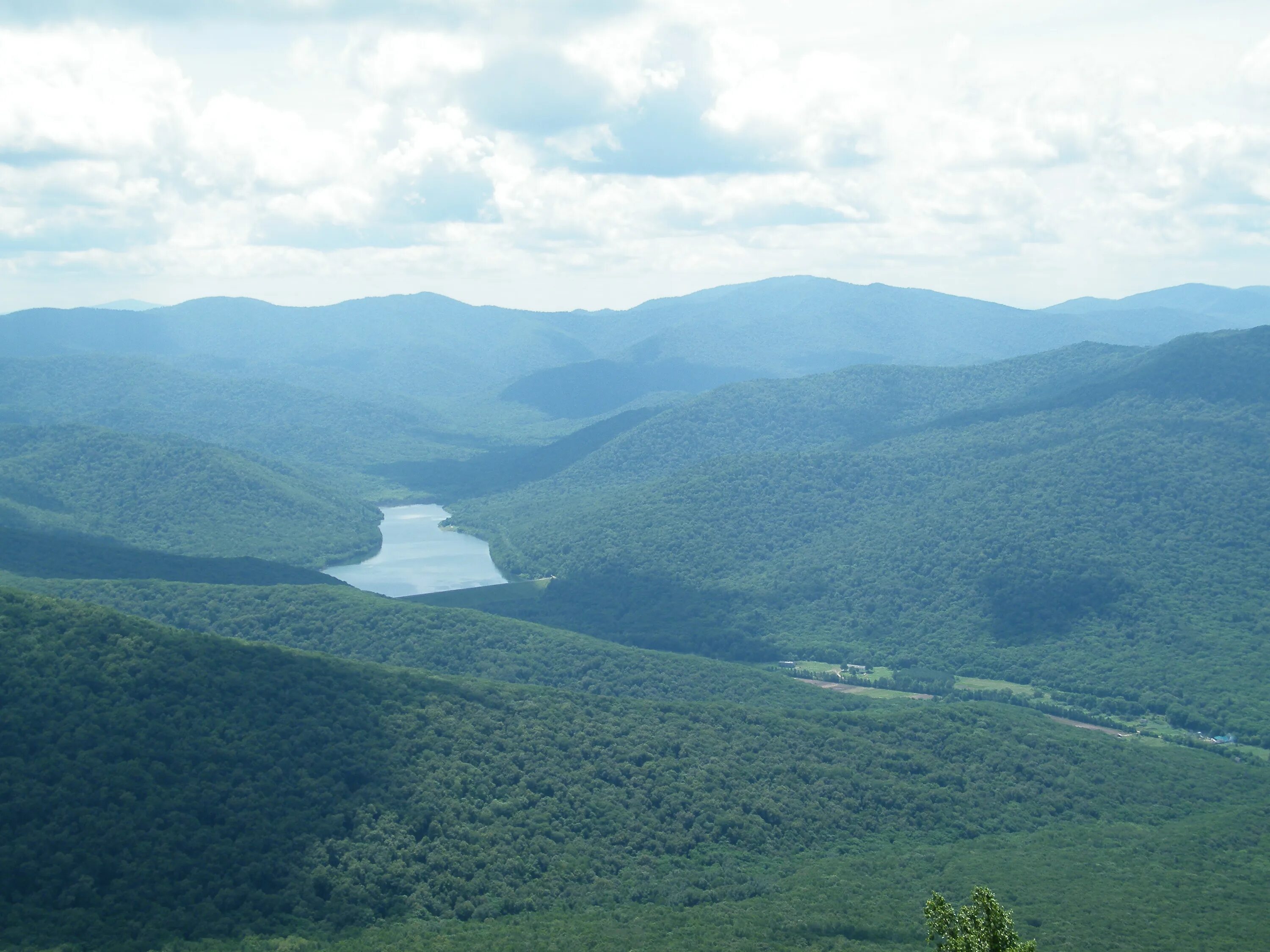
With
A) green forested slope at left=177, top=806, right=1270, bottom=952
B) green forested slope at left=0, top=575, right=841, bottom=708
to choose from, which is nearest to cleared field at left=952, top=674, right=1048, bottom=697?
green forested slope at left=0, top=575, right=841, bottom=708

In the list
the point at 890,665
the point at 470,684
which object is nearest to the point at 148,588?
the point at 470,684

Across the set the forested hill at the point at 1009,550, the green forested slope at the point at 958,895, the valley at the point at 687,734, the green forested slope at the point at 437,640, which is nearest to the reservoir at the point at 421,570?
the valley at the point at 687,734

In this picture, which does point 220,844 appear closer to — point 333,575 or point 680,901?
point 680,901

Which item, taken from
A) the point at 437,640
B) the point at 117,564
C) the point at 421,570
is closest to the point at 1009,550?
the point at 437,640

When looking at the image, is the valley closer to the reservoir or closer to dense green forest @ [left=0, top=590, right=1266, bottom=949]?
dense green forest @ [left=0, top=590, right=1266, bottom=949]

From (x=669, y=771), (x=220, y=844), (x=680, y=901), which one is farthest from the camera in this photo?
(x=669, y=771)

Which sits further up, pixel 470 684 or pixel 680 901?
pixel 470 684

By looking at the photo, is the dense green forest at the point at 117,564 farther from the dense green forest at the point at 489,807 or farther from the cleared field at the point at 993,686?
the cleared field at the point at 993,686

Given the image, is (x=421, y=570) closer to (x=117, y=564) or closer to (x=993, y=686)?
(x=117, y=564)
